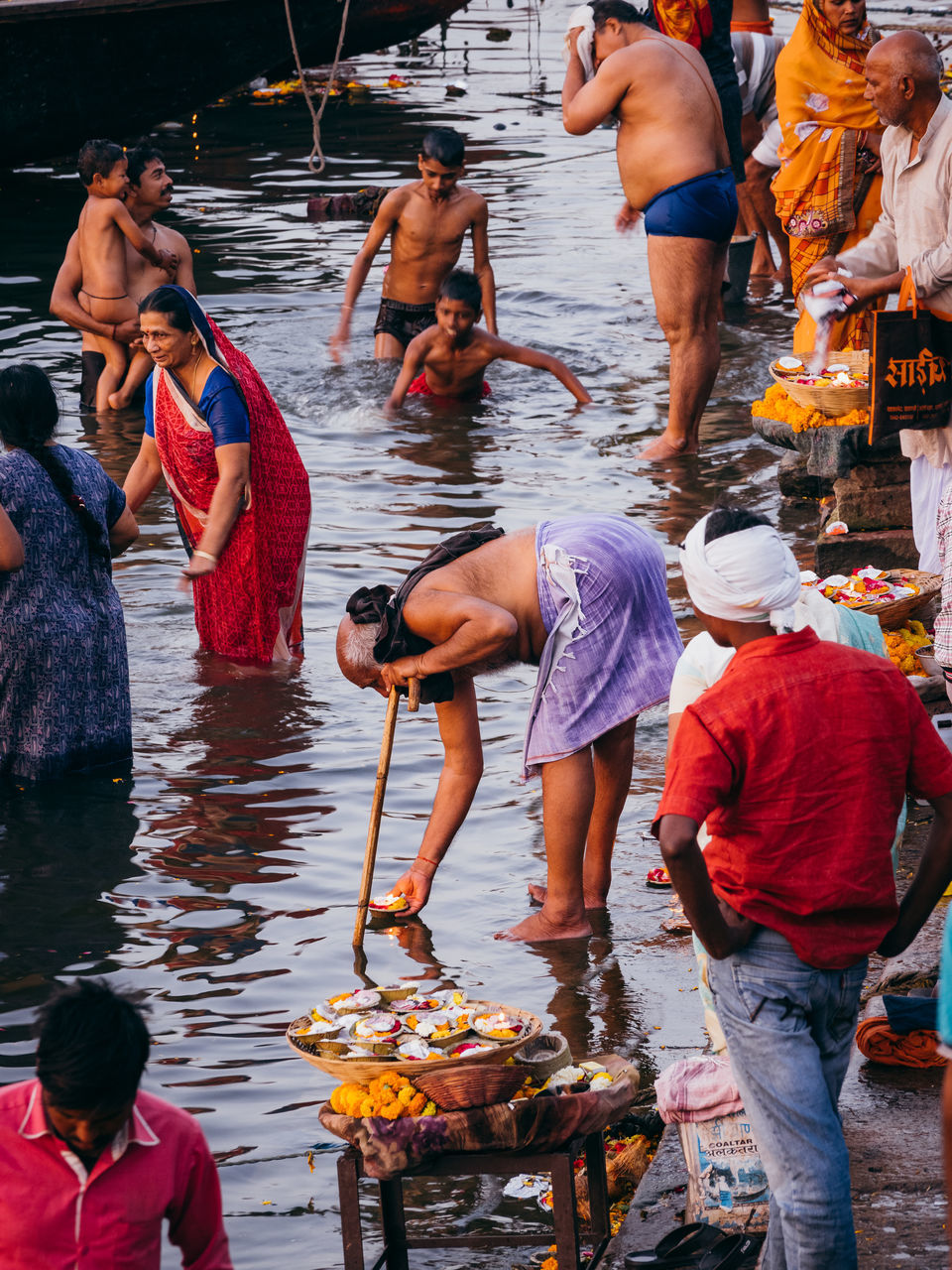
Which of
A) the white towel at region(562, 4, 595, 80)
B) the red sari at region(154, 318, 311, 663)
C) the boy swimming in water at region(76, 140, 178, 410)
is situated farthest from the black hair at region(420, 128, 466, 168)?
the red sari at region(154, 318, 311, 663)

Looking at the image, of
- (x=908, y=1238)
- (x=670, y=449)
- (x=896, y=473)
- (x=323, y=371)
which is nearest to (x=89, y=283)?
(x=323, y=371)

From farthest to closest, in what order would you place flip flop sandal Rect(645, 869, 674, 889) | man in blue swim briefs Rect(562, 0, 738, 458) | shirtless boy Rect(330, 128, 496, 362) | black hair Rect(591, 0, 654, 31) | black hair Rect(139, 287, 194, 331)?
shirtless boy Rect(330, 128, 496, 362) → black hair Rect(591, 0, 654, 31) → man in blue swim briefs Rect(562, 0, 738, 458) → black hair Rect(139, 287, 194, 331) → flip flop sandal Rect(645, 869, 674, 889)

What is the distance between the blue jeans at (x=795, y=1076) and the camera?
2654 millimetres

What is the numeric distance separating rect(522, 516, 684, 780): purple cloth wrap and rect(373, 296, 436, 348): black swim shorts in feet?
19.1

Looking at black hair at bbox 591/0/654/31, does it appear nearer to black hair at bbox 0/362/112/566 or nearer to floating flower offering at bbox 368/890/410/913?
black hair at bbox 0/362/112/566

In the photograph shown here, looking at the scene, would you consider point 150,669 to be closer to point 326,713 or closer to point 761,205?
point 326,713

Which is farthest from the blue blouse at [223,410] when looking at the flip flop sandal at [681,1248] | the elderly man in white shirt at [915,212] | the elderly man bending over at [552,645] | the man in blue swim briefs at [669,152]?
the flip flop sandal at [681,1248]

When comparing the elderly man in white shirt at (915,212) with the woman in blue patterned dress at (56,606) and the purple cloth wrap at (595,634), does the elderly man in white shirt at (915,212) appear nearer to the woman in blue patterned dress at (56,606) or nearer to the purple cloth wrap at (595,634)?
the purple cloth wrap at (595,634)

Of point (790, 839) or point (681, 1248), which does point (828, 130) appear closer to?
point (790, 839)

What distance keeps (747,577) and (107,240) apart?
7162 millimetres

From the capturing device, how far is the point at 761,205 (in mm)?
11812

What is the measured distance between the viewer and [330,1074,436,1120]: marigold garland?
10.4ft

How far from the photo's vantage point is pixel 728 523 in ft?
9.13

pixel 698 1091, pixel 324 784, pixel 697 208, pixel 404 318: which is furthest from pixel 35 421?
pixel 404 318
